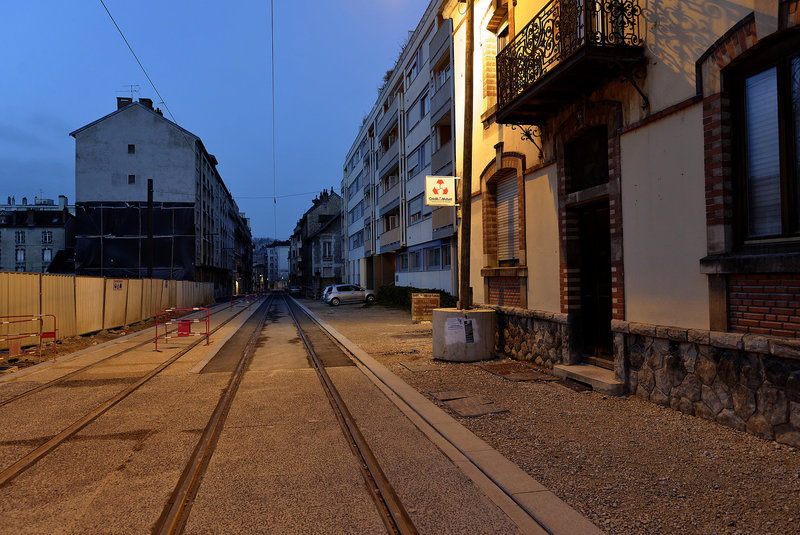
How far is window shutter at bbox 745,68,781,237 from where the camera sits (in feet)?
16.4

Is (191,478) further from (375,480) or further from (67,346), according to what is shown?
(67,346)

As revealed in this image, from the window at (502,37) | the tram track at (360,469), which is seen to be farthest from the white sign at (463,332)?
the window at (502,37)

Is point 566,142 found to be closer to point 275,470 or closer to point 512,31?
point 512,31

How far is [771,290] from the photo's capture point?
4.83 metres

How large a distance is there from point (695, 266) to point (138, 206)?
148 ft

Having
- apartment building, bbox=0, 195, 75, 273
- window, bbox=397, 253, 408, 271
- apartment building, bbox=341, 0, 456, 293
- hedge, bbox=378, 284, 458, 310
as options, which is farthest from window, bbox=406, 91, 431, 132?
apartment building, bbox=0, 195, 75, 273

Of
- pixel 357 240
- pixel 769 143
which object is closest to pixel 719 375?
pixel 769 143

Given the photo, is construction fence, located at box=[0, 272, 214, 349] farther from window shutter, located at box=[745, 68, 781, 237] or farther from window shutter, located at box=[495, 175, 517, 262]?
window shutter, located at box=[745, 68, 781, 237]

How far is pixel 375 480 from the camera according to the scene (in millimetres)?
4086

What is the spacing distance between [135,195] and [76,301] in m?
31.0

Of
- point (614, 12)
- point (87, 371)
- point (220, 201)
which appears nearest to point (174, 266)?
point (220, 201)

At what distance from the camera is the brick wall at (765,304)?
15.1 ft

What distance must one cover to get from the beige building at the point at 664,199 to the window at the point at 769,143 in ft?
0.04

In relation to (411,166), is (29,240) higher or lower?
lower
